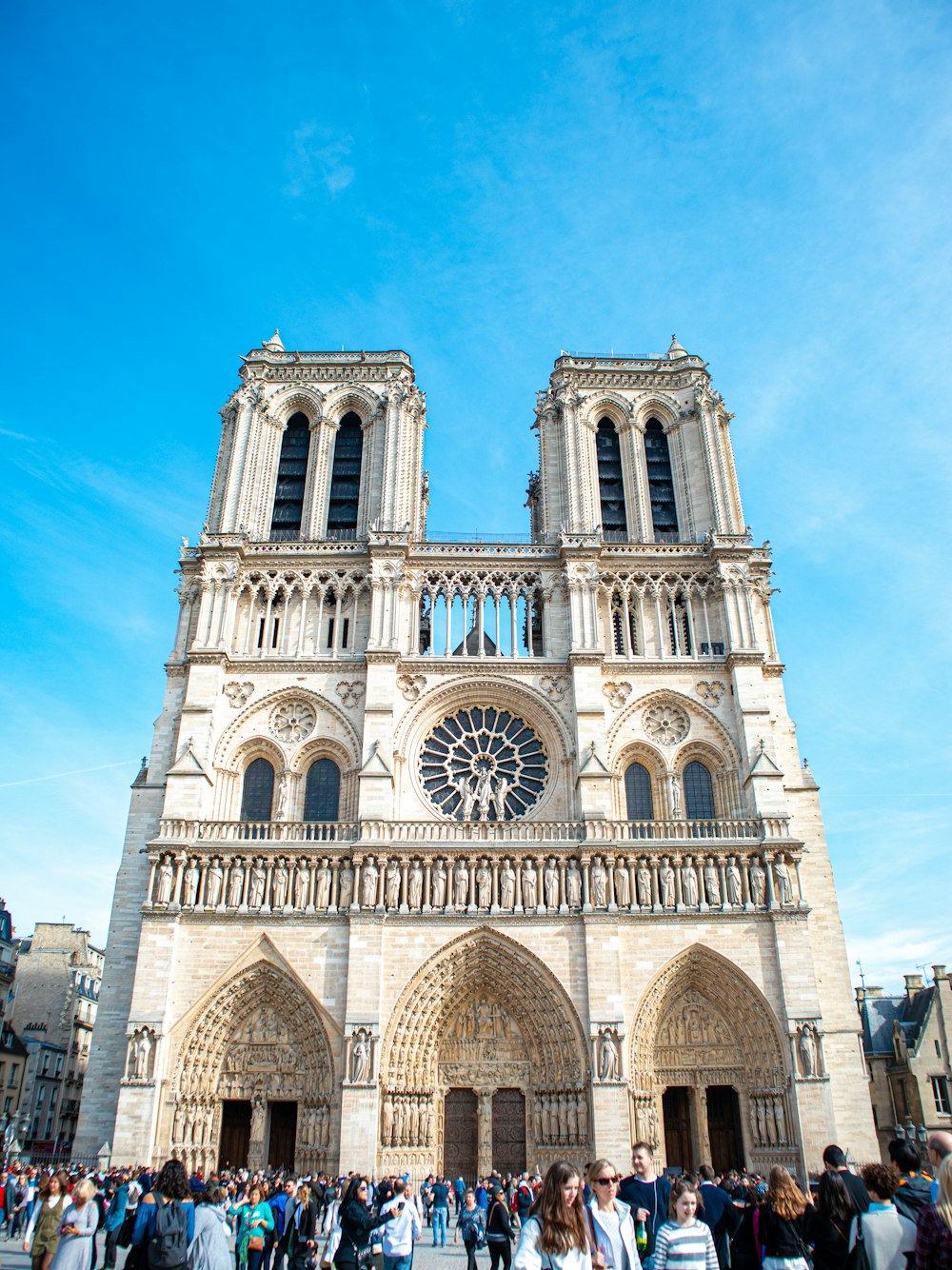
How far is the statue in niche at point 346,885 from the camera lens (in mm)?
22205

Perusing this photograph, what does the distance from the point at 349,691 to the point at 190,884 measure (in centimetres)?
621

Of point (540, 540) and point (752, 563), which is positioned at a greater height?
point (540, 540)

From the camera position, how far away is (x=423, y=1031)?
2164 cm

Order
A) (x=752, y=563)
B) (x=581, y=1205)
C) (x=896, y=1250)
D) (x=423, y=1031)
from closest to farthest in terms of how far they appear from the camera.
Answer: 1. (x=581, y=1205)
2. (x=896, y=1250)
3. (x=423, y=1031)
4. (x=752, y=563)

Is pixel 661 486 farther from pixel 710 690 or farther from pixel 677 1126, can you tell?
pixel 677 1126

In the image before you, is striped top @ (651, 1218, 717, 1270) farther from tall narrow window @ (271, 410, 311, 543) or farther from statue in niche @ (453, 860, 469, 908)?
tall narrow window @ (271, 410, 311, 543)

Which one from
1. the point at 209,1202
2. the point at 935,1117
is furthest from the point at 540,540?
the point at 209,1202

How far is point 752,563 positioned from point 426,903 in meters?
13.3

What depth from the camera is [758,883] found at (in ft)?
74.2

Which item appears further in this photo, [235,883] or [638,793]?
[638,793]

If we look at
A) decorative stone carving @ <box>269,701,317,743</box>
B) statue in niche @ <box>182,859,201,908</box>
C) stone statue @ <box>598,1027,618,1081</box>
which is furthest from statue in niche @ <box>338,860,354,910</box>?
stone statue @ <box>598,1027,618,1081</box>

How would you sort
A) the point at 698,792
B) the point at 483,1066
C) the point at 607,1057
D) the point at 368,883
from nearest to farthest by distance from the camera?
the point at 607,1057 < the point at 483,1066 < the point at 368,883 < the point at 698,792

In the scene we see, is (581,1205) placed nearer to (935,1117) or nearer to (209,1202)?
(209,1202)

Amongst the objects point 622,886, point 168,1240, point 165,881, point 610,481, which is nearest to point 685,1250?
point 168,1240
